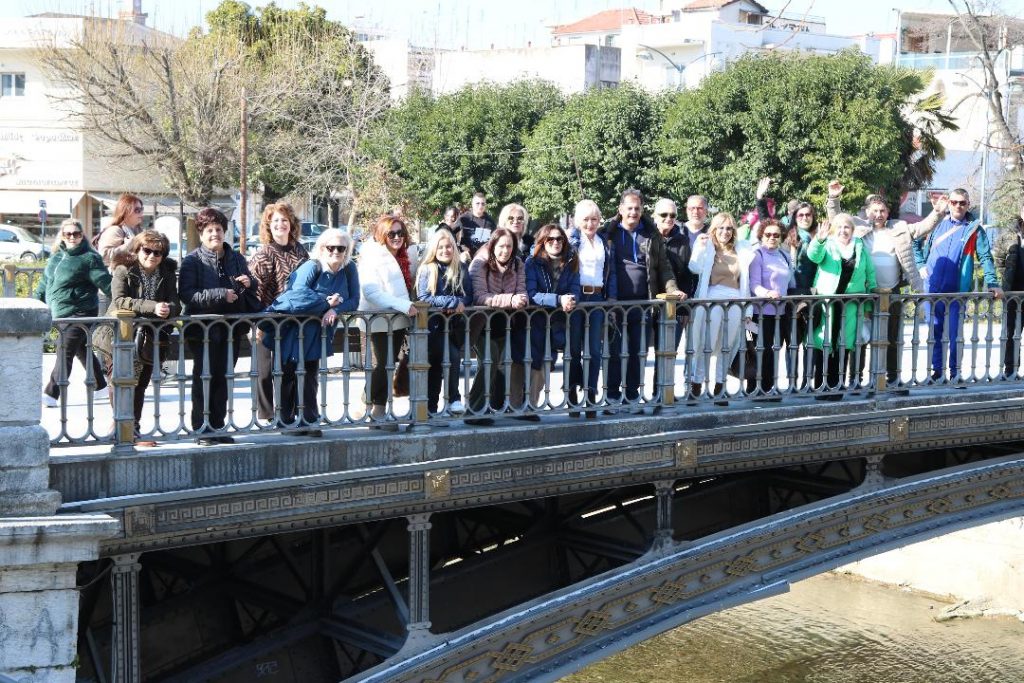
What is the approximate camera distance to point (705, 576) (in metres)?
10.5

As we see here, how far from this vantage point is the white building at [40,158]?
39.4 metres

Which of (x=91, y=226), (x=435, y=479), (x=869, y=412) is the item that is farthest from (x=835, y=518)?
(x=91, y=226)

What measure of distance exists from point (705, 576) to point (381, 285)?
11.3 feet

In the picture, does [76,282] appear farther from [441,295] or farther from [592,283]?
[592,283]

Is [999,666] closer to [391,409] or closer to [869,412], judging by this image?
[869,412]

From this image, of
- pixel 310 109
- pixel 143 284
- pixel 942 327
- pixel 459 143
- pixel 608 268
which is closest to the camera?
pixel 143 284

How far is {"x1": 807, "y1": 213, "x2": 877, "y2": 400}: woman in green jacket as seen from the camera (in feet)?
35.0

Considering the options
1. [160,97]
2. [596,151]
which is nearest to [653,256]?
[160,97]

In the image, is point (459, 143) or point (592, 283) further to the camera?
point (459, 143)

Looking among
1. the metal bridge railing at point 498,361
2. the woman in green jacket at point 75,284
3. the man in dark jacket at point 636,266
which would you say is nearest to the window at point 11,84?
the metal bridge railing at point 498,361

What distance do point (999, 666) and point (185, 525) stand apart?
13.9 metres

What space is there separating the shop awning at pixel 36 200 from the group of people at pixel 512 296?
102 ft

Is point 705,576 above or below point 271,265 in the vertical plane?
below

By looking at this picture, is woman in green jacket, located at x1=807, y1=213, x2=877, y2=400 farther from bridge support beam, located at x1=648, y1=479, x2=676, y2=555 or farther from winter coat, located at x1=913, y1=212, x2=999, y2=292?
bridge support beam, located at x1=648, y1=479, x2=676, y2=555
